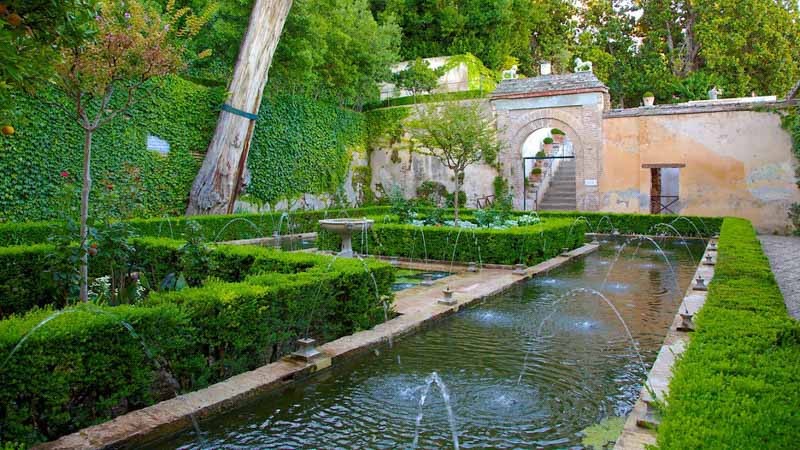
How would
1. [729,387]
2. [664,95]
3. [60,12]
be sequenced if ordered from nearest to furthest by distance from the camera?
[729,387] < [60,12] < [664,95]

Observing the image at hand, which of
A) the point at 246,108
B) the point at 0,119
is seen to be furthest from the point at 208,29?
the point at 0,119

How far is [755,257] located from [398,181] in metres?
16.6

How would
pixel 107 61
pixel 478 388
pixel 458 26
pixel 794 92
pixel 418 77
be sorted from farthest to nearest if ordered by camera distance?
1. pixel 458 26
2. pixel 418 77
3. pixel 794 92
4. pixel 107 61
5. pixel 478 388

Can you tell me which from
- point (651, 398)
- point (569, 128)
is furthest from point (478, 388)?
point (569, 128)

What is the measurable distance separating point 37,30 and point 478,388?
12.4 ft

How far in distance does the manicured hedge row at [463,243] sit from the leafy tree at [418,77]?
42.1ft

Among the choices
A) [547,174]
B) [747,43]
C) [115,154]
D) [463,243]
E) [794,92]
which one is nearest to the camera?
[463,243]

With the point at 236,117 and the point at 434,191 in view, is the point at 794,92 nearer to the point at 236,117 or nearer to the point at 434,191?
the point at 434,191

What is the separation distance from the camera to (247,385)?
3963mm

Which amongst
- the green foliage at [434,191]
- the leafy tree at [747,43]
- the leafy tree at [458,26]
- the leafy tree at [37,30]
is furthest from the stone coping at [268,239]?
the leafy tree at [747,43]

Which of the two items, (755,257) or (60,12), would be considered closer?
(60,12)

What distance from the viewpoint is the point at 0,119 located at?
3709 mm

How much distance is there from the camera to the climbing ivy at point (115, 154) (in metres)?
11.0

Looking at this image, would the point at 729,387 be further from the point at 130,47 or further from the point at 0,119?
the point at 130,47
